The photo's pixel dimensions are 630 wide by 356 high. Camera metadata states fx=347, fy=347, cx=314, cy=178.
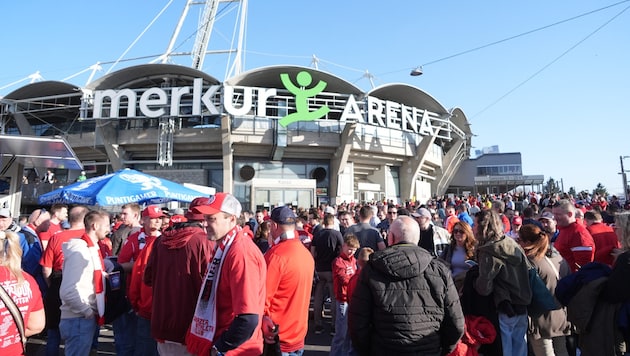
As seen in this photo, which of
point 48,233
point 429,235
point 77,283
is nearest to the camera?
point 77,283

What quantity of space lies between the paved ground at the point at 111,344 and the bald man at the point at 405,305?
2925mm

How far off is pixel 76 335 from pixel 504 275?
4.15 metres

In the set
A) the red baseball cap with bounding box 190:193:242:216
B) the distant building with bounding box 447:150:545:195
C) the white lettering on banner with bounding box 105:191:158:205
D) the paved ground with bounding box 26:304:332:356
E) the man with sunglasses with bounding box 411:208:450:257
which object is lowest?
the paved ground with bounding box 26:304:332:356

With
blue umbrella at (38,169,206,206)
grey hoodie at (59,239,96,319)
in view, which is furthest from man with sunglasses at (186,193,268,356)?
blue umbrella at (38,169,206,206)

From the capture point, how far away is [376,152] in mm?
24125

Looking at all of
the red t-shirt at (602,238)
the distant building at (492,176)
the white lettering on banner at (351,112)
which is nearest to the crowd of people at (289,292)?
the red t-shirt at (602,238)

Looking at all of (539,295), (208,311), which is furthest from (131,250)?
(539,295)

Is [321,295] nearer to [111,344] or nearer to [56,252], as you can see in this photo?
[111,344]

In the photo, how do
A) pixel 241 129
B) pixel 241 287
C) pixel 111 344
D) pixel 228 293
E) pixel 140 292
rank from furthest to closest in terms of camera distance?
1. pixel 241 129
2. pixel 111 344
3. pixel 140 292
4. pixel 228 293
5. pixel 241 287

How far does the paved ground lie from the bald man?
9.60ft

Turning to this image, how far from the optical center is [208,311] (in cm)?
222

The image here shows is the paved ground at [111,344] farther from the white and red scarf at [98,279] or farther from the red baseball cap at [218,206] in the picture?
the red baseball cap at [218,206]

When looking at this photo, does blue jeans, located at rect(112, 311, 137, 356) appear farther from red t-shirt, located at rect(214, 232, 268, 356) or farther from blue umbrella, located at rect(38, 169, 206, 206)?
blue umbrella, located at rect(38, 169, 206, 206)

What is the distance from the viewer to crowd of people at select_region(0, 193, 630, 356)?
226cm
